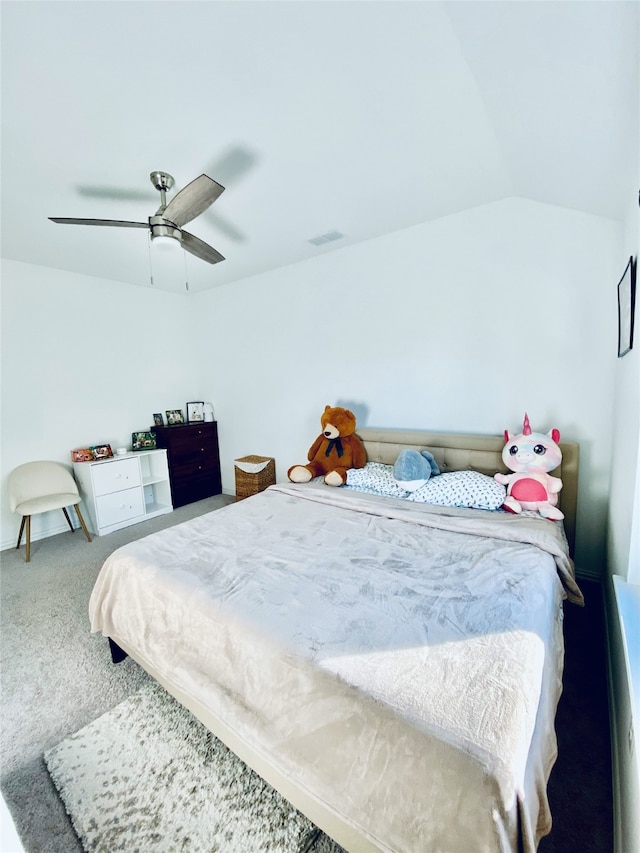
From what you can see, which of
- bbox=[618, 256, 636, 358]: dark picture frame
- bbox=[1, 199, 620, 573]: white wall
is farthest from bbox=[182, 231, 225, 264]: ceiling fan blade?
bbox=[618, 256, 636, 358]: dark picture frame

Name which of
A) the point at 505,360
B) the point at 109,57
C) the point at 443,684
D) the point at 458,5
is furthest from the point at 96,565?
the point at 458,5

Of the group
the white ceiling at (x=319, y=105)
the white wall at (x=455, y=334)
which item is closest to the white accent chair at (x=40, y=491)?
the white wall at (x=455, y=334)

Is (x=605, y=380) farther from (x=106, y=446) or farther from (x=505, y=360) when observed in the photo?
(x=106, y=446)

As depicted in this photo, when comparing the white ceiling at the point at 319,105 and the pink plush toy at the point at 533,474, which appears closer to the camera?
the white ceiling at the point at 319,105

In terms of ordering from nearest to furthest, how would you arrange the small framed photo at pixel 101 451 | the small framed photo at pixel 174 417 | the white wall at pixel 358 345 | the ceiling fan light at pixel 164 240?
1. the ceiling fan light at pixel 164 240
2. the white wall at pixel 358 345
3. the small framed photo at pixel 101 451
4. the small framed photo at pixel 174 417

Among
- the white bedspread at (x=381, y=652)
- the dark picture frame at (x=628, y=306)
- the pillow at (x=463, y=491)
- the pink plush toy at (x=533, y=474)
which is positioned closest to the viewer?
the white bedspread at (x=381, y=652)

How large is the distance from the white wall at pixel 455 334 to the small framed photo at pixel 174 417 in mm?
1146

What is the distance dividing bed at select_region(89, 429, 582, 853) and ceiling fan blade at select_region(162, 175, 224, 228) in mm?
1713

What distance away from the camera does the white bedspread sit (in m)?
0.84

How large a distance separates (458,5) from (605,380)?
208 centimetres

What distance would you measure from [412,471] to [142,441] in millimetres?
3115

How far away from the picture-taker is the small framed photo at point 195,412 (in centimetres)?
462

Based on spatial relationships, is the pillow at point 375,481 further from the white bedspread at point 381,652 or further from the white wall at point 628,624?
the white wall at point 628,624

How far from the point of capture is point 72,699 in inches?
67.1
